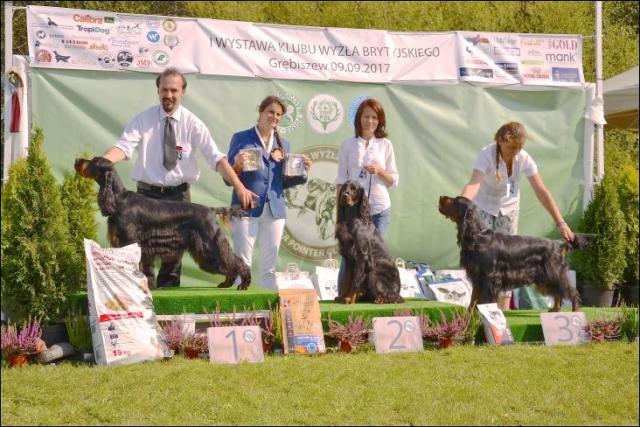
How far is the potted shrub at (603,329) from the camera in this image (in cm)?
511

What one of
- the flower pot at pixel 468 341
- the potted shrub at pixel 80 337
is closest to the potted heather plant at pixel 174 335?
the potted shrub at pixel 80 337

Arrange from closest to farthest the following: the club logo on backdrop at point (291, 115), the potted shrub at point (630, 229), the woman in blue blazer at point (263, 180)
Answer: the woman in blue blazer at point (263, 180), the club logo on backdrop at point (291, 115), the potted shrub at point (630, 229)

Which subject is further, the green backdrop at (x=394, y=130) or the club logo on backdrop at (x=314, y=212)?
the club logo on backdrop at (x=314, y=212)

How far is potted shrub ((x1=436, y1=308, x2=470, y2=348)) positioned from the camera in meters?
Answer: 4.87

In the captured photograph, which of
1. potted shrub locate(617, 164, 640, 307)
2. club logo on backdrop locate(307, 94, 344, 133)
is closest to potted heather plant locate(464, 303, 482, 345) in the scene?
club logo on backdrop locate(307, 94, 344, 133)

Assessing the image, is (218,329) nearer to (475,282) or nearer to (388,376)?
(388,376)

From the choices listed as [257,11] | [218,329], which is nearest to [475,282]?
[218,329]

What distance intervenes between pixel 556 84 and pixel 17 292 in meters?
5.41

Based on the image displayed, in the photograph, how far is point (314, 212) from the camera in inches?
288

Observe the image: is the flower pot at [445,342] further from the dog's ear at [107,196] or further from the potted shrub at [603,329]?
the dog's ear at [107,196]

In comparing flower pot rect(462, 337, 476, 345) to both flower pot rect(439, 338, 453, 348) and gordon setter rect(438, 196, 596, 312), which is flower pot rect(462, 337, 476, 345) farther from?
gordon setter rect(438, 196, 596, 312)

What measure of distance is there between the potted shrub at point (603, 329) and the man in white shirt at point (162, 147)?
235cm

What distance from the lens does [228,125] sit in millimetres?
7074

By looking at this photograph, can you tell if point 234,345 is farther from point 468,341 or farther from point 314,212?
point 314,212
